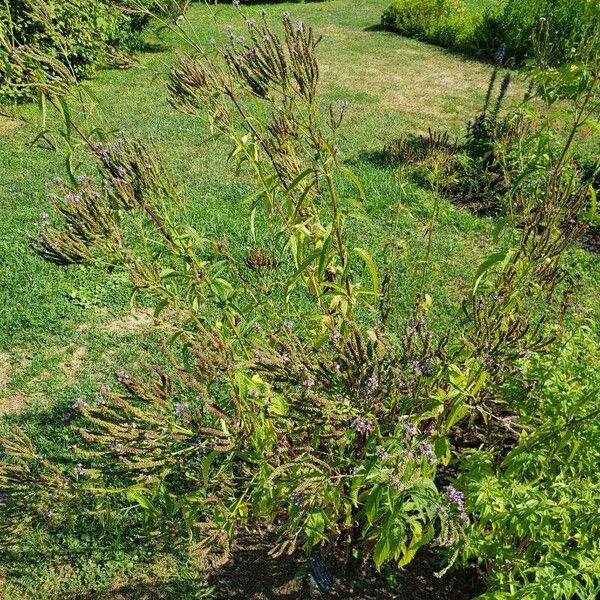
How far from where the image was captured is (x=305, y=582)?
3.05m

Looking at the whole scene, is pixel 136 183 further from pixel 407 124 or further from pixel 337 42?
pixel 337 42

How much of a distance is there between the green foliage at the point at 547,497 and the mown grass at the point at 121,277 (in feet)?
1.84

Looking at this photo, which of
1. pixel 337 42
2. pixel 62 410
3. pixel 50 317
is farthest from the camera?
pixel 337 42

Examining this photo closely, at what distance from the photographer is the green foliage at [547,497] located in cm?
197

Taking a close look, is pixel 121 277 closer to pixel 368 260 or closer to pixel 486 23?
pixel 368 260

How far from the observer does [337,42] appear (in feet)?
47.3

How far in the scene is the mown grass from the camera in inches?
127

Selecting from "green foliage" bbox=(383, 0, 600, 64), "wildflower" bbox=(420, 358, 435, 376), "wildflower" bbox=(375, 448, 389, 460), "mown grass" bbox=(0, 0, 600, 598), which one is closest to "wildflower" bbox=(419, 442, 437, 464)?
"wildflower" bbox=(375, 448, 389, 460)

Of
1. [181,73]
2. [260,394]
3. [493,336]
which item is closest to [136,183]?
[181,73]

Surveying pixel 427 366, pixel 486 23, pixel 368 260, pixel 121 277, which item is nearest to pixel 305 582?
pixel 427 366

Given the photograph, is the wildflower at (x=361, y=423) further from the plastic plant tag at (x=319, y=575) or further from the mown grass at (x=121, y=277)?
the plastic plant tag at (x=319, y=575)

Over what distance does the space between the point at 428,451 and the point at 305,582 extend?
1.49 meters

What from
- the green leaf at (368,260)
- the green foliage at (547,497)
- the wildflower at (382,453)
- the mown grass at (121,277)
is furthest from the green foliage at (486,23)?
the wildflower at (382,453)

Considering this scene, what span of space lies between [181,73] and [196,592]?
7.62 feet
